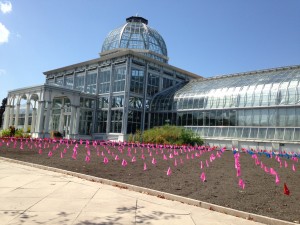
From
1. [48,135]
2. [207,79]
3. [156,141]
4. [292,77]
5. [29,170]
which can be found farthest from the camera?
[207,79]

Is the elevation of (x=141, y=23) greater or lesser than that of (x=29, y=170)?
greater

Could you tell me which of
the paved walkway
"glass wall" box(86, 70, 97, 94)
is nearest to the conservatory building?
"glass wall" box(86, 70, 97, 94)

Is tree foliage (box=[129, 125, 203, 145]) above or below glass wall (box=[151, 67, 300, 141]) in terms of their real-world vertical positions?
below

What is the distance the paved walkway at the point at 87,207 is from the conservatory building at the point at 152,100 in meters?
25.3

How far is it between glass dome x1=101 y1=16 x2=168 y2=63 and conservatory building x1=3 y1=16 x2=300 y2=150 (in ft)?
0.56

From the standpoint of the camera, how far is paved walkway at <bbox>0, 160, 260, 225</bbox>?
5704 mm

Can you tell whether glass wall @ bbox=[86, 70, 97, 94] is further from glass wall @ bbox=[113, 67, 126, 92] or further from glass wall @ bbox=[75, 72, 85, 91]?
glass wall @ bbox=[113, 67, 126, 92]

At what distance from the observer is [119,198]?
7.47 meters

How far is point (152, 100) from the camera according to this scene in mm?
44125

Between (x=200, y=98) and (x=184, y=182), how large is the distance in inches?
1163

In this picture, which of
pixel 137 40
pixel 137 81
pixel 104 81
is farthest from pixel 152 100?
pixel 137 40

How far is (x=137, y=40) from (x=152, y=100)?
42.3ft

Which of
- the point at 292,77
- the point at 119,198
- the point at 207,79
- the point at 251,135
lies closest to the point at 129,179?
the point at 119,198

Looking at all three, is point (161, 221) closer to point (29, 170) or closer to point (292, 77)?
point (29, 170)
